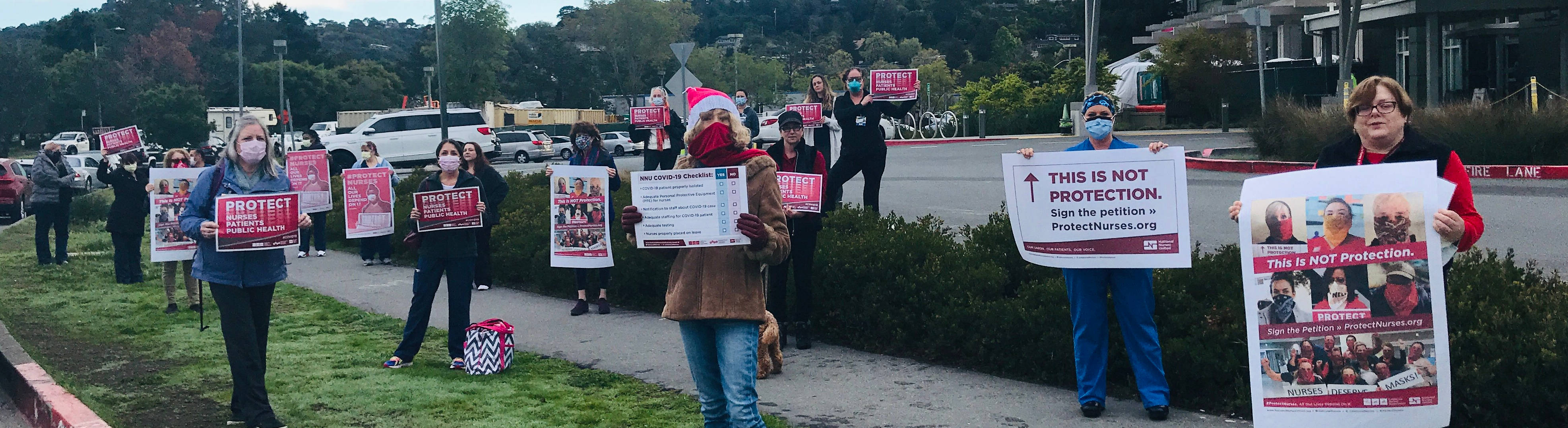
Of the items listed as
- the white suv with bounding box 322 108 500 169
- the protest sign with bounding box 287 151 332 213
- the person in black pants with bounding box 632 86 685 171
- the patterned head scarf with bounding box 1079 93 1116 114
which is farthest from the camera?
the white suv with bounding box 322 108 500 169

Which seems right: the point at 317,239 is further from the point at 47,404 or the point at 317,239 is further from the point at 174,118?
the point at 174,118

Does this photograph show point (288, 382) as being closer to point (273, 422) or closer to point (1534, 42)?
point (273, 422)

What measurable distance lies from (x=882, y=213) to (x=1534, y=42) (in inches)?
1037

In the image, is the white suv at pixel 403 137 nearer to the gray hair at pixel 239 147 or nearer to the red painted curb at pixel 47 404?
the red painted curb at pixel 47 404

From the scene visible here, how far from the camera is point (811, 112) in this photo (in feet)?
36.2

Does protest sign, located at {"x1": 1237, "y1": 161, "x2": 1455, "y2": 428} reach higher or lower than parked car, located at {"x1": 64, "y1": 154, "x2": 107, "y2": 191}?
lower

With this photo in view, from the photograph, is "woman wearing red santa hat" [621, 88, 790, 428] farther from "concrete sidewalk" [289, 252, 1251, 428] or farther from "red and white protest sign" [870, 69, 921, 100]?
"red and white protest sign" [870, 69, 921, 100]

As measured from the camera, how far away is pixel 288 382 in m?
7.88

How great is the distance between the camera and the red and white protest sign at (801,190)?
7.61 meters

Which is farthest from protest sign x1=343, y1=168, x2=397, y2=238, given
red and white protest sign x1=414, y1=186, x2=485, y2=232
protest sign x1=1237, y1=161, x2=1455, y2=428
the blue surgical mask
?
protest sign x1=1237, y1=161, x2=1455, y2=428

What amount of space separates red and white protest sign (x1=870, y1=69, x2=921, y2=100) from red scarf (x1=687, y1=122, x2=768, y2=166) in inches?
197

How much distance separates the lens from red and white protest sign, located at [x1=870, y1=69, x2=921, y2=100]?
10055 mm

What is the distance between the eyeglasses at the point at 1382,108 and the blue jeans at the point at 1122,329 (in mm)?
1700

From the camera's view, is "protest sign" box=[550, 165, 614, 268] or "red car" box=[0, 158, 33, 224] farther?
"red car" box=[0, 158, 33, 224]
